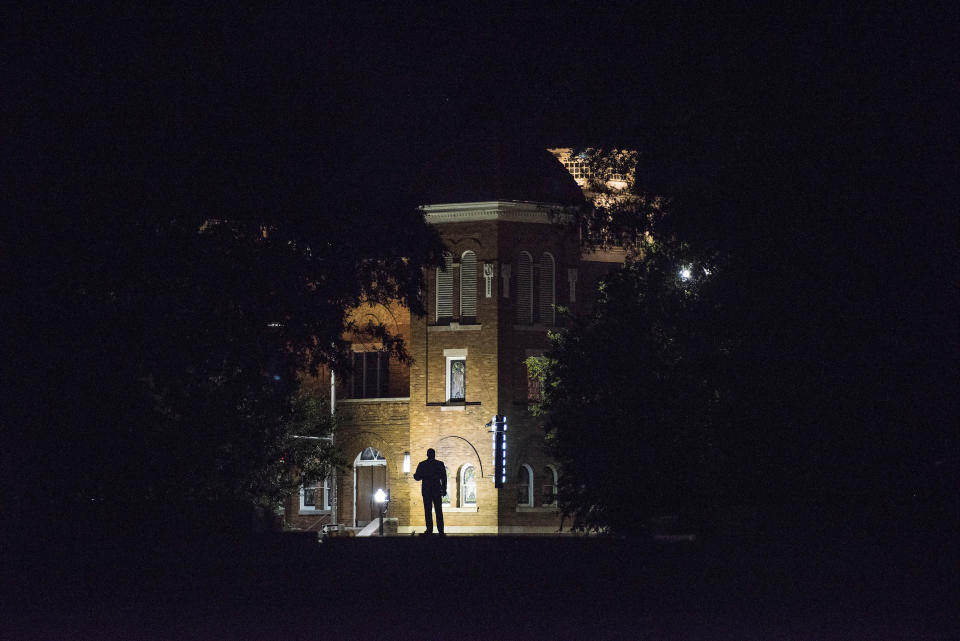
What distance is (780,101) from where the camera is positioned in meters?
16.3

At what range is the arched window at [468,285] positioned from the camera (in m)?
52.3

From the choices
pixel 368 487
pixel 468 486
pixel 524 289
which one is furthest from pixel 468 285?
pixel 368 487

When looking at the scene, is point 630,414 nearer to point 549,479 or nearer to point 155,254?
point 155,254

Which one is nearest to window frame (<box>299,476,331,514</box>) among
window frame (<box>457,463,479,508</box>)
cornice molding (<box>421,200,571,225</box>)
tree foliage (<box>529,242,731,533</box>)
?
window frame (<box>457,463,479,508</box>)

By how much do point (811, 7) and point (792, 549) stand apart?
601 cm

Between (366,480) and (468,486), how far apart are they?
479cm

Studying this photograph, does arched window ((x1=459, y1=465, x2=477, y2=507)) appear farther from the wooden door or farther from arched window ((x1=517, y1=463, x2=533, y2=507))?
the wooden door

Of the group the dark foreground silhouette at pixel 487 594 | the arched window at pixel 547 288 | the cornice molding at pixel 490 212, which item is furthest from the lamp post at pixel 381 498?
the dark foreground silhouette at pixel 487 594

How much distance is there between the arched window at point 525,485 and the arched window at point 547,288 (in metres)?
5.51

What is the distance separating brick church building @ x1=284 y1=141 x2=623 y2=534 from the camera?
51.1 metres

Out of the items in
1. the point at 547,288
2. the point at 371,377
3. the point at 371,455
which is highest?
the point at 547,288

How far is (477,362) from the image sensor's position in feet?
170

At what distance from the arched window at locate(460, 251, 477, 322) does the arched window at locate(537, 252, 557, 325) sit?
8.11 ft

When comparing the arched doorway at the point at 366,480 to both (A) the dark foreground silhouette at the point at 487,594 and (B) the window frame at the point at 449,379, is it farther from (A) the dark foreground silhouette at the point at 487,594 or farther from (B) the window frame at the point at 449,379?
(A) the dark foreground silhouette at the point at 487,594
